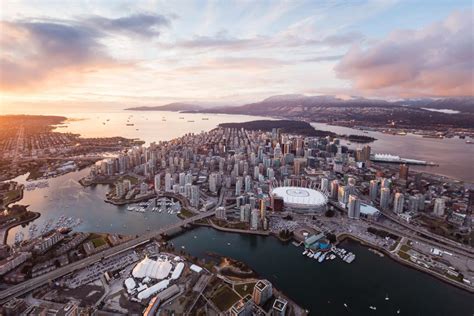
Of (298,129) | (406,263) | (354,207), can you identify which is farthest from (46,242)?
(298,129)

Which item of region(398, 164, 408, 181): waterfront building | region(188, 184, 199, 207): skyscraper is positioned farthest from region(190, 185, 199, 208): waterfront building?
region(398, 164, 408, 181): waterfront building

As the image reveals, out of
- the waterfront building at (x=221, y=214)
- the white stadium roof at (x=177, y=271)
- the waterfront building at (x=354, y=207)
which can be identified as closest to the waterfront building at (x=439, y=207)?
the waterfront building at (x=354, y=207)

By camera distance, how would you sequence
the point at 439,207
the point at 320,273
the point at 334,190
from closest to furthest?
1. the point at 320,273
2. the point at 439,207
3. the point at 334,190

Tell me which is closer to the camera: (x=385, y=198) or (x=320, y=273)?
(x=320, y=273)

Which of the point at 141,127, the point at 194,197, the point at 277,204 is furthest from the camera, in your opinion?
the point at 141,127

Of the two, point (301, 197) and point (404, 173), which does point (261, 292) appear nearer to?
point (301, 197)

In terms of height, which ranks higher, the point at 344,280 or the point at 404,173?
the point at 404,173

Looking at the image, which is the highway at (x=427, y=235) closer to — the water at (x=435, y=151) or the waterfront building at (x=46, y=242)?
the water at (x=435, y=151)

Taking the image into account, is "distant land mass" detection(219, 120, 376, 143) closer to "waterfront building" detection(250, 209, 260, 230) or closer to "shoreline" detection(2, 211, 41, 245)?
"waterfront building" detection(250, 209, 260, 230)
